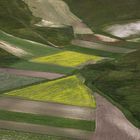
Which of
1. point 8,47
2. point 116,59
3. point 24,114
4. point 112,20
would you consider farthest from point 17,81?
point 112,20

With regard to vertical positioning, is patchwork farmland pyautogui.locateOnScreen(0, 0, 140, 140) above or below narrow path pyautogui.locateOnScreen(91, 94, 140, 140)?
above

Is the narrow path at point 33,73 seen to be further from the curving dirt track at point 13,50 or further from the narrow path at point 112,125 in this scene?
the narrow path at point 112,125

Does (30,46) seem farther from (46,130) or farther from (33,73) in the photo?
(46,130)

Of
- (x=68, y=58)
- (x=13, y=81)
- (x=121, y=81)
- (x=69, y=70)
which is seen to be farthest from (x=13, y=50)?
(x=121, y=81)

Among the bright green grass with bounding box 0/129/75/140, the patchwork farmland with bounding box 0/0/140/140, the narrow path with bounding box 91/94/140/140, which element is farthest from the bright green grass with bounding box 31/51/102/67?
the bright green grass with bounding box 0/129/75/140

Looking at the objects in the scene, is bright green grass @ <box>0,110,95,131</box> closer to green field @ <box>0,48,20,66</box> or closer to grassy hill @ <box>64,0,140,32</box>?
green field @ <box>0,48,20,66</box>

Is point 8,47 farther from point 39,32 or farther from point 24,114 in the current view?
point 24,114

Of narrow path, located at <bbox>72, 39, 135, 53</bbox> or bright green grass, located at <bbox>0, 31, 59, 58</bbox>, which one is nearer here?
bright green grass, located at <bbox>0, 31, 59, 58</bbox>

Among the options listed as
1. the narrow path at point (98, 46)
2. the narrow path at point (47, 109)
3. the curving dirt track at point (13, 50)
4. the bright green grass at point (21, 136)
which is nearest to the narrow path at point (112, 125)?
the narrow path at point (47, 109)
